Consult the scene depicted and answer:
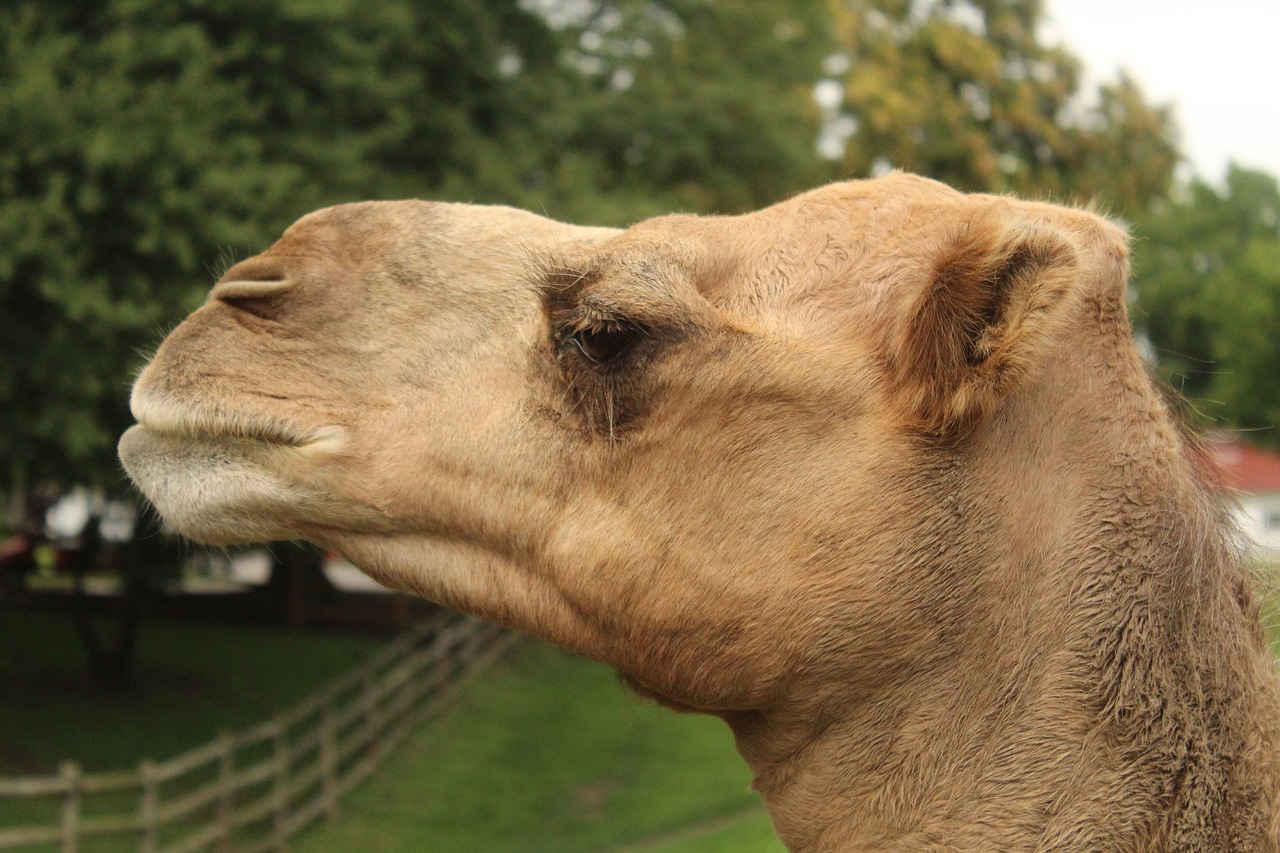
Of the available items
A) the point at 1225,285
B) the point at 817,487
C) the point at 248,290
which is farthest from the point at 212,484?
the point at 1225,285

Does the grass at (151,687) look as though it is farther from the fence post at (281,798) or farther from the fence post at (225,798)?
the fence post at (225,798)

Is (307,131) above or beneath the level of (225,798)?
above

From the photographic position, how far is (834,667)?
7.55 feet

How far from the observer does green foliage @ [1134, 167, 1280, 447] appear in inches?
1189

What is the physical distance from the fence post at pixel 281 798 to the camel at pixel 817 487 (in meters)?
11.1

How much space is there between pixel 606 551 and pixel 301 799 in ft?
42.4

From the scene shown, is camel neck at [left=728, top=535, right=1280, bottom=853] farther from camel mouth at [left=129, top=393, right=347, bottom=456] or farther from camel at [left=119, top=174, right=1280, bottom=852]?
camel mouth at [left=129, top=393, right=347, bottom=456]

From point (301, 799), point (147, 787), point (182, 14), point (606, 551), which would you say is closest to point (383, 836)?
point (301, 799)

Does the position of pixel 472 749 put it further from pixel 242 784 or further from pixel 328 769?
pixel 242 784

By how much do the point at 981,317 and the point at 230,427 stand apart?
1448 millimetres

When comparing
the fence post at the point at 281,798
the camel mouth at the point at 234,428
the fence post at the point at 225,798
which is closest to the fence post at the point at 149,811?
the fence post at the point at 225,798

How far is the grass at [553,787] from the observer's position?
40.6 feet

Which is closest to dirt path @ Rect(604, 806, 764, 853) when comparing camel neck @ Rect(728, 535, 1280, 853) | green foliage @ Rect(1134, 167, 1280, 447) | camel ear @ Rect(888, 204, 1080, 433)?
camel neck @ Rect(728, 535, 1280, 853)

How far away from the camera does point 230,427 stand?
7.77 feet
